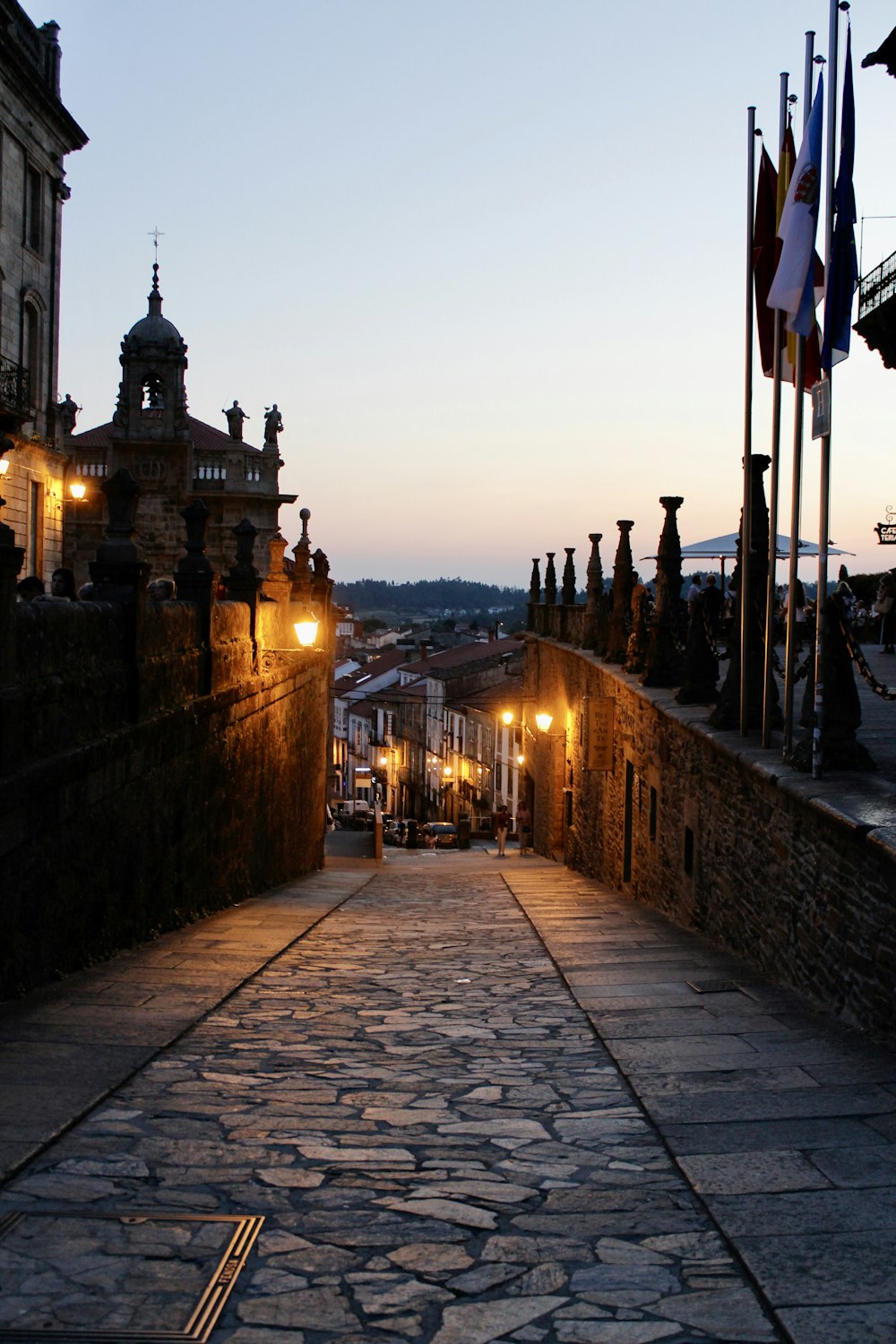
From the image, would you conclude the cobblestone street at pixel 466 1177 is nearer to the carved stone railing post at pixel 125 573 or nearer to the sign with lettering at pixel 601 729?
the carved stone railing post at pixel 125 573

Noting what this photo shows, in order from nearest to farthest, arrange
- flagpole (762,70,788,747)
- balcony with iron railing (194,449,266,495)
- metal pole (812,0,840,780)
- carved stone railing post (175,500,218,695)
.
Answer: metal pole (812,0,840,780) → flagpole (762,70,788,747) → carved stone railing post (175,500,218,695) → balcony with iron railing (194,449,266,495)

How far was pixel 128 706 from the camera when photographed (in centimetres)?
939

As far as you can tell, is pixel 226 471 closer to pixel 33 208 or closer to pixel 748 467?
pixel 33 208

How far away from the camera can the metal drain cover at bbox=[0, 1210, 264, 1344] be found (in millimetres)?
3396

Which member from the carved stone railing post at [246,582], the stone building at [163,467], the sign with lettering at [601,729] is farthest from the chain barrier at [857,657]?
the stone building at [163,467]

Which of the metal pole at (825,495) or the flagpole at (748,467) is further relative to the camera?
the flagpole at (748,467)

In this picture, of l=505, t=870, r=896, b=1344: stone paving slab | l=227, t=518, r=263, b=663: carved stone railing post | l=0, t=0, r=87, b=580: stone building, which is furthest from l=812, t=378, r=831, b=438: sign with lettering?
l=0, t=0, r=87, b=580: stone building

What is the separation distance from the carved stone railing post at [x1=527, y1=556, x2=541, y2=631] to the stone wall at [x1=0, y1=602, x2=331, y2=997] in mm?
19650

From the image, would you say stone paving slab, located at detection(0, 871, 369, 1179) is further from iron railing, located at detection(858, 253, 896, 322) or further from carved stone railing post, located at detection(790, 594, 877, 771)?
iron railing, located at detection(858, 253, 896, 322)

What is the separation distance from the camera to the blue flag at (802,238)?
932cm

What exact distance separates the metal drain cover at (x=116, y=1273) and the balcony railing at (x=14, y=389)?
2065 centimetres

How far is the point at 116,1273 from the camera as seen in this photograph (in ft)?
12.1

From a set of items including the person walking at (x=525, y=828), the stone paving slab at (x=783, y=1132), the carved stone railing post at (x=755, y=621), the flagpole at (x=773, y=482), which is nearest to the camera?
the stone paving slab at (x=783, y=1132)

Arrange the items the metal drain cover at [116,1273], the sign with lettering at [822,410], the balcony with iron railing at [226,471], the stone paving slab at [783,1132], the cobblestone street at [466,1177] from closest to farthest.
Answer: the metal drain cover at [116,1273]
the cobblestone street at [466,1177]
the stone paving slab at [783,1132]
the sign with lettering at [822,410]
the balcony with iron railing at [226,471]
